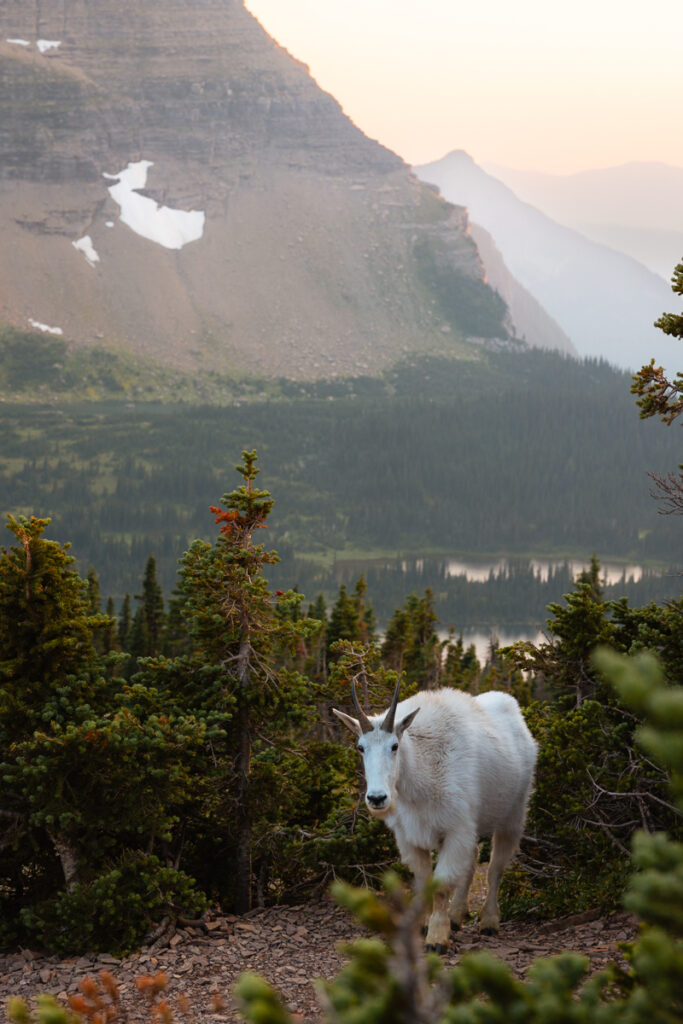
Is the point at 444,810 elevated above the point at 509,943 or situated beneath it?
elevated above

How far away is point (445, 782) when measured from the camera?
10.8 meters

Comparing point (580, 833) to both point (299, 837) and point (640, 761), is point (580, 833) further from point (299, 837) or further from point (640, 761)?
point (299, 837)

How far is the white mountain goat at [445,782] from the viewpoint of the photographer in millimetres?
10078

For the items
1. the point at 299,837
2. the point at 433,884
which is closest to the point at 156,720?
the point at 299,837

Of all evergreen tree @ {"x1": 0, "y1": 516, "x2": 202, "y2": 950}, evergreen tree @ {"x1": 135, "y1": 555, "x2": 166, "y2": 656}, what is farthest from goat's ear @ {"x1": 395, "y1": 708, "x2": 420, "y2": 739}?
evergreen tree @ {"x1": 135, "y1": 555, "x2": 166, "y2": 656}

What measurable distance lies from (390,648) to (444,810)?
3877 cm

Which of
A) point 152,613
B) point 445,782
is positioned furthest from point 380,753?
point 152,613

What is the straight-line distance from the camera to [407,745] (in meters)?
10.7

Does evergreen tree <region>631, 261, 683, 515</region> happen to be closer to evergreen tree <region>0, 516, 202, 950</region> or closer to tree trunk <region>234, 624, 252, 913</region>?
tree trunk <region>234, 624, 252, 913</region>

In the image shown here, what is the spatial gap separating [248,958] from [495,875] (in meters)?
3.34

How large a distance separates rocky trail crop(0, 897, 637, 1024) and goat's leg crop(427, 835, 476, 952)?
0.29m

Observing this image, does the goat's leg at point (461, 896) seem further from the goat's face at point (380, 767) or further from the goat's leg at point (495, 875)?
the goat's face at point (380, 767)

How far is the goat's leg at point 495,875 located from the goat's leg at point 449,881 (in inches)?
27.6

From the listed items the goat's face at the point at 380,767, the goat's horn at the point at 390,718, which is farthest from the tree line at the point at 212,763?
the goat's horn at the point at 390,718
